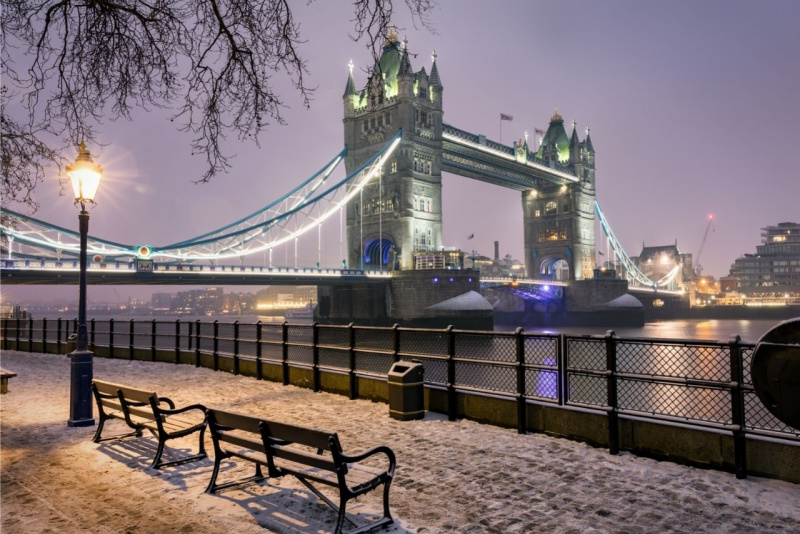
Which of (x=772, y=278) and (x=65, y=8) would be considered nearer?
(x=65, y=8)

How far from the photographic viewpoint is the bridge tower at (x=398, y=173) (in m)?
68.4

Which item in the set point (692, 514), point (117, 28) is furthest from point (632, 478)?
point (117, 28)

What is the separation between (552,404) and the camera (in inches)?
311

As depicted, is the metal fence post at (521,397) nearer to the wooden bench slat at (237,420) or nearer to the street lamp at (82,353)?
the wooden bench slat at (237,420)

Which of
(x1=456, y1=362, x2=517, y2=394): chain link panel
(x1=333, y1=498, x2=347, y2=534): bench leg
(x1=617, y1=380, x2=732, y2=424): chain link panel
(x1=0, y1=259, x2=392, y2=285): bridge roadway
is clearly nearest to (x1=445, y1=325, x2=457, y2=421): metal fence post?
(x1=617, y1=380, x2=732, y2=424): chain link panel

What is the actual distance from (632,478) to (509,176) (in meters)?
88.8

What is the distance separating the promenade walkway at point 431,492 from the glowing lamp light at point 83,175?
3.48 metres

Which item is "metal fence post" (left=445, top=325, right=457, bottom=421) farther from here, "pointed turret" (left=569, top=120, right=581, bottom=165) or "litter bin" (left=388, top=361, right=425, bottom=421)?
"pointed turret" (left=569, top=120, right=581, bottom=165)

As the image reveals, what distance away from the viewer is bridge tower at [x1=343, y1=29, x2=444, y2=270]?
6838 cm

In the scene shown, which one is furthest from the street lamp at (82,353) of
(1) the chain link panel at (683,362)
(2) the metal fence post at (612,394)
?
(1) the chain link panel at (683,362)

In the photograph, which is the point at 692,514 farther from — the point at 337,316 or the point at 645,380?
the point at 337,316

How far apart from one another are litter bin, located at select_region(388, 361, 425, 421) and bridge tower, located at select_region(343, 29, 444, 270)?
56.6 m

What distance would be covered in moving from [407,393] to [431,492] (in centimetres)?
327

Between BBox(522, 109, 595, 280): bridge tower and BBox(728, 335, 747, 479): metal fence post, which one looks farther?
BBox(522, 109, 595, 280): bridge tower
